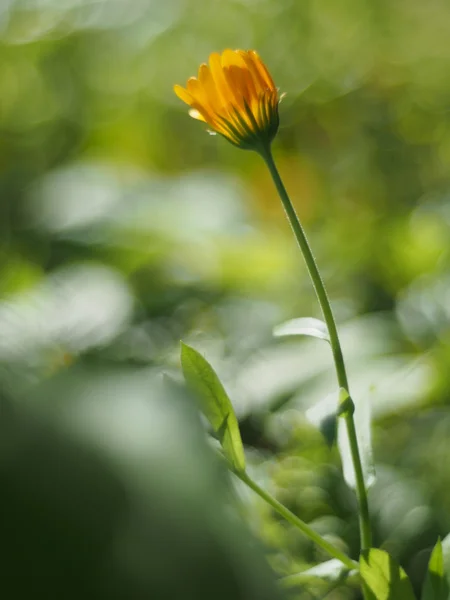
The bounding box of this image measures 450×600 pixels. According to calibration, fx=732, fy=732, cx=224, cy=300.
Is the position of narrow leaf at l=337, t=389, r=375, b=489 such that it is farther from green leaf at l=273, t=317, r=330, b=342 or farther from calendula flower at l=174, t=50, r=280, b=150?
calendula flower at l=174, t=50, r=280, b=150

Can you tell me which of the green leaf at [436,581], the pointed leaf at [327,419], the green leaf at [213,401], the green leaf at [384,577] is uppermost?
the green leaf at [213,401]

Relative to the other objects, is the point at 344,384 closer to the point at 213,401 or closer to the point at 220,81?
the point at 213,401

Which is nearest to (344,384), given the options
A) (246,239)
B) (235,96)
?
(235,96)

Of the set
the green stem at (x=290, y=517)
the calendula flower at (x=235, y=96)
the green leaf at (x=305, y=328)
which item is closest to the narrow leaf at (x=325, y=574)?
the green stem at (x=290, y=517)

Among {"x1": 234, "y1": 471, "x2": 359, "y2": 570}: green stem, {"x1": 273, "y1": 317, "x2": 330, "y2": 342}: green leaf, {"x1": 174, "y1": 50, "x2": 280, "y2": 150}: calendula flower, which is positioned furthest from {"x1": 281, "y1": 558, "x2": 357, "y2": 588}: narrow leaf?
{"x1": 174, "y1": 50, "x2": 280, "y2": 150}: calendula flower

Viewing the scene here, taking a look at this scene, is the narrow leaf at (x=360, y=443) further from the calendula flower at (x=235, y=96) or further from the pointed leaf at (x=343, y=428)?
the calendula flower at (x=235, y=96)

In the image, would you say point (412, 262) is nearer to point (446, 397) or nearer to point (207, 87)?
Answer: point (446, 397)
